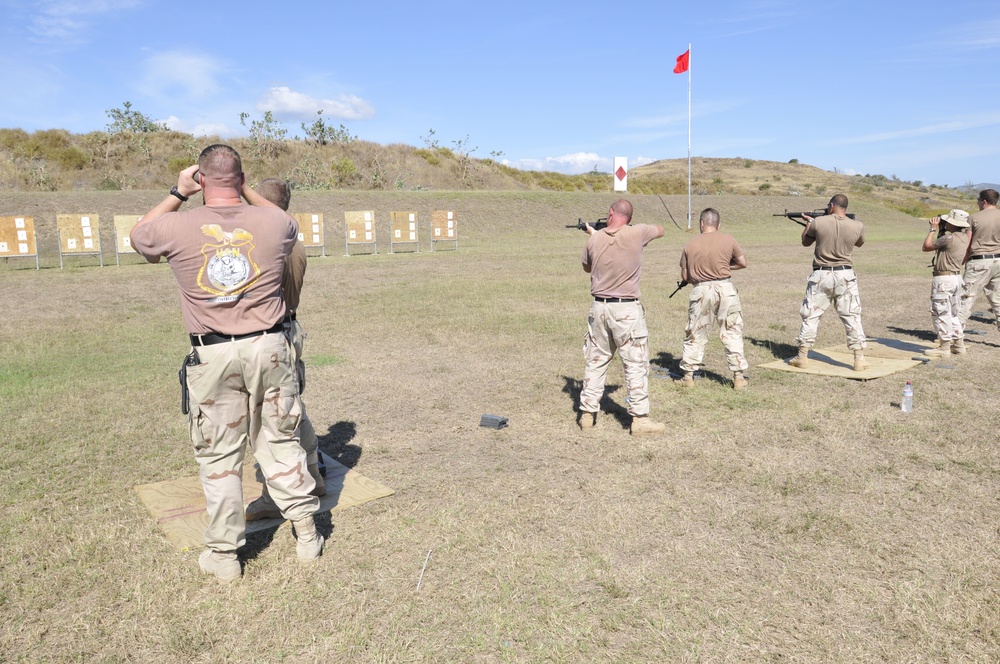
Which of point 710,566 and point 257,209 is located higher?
point 257,209

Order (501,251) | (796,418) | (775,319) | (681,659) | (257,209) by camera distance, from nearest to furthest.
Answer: (681,659)
(257,209)
(796,418)
(775,319)
(501,251)

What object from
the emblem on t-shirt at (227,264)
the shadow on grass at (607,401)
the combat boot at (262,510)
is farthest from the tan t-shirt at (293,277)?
the shadow on grass at (607,401)

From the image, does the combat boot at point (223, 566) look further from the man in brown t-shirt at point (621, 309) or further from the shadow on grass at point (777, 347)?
the shadow on grass at point (777, 347)

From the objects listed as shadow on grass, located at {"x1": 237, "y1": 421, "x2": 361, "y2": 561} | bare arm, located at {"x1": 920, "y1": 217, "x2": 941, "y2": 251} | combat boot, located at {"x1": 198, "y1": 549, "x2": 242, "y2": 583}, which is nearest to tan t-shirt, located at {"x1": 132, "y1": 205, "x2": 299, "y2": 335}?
combat boot, located at {"x1": 198, "y1": 549, "x2": 242, "y2": 583}

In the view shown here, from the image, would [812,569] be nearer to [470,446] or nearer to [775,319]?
[470,446]

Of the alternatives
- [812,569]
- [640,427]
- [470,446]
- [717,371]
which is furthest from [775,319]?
[812,569]

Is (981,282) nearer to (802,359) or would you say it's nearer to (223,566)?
(802,359)

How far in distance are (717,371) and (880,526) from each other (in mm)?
4747

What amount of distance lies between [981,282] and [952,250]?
0.81m

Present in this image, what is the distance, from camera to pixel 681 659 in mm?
3426

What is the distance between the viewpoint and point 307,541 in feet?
14.2

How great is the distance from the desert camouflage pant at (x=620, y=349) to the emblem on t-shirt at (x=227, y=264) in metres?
3.60

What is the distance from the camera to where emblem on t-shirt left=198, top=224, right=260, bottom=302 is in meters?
3.86

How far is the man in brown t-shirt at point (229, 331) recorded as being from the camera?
3.86m
